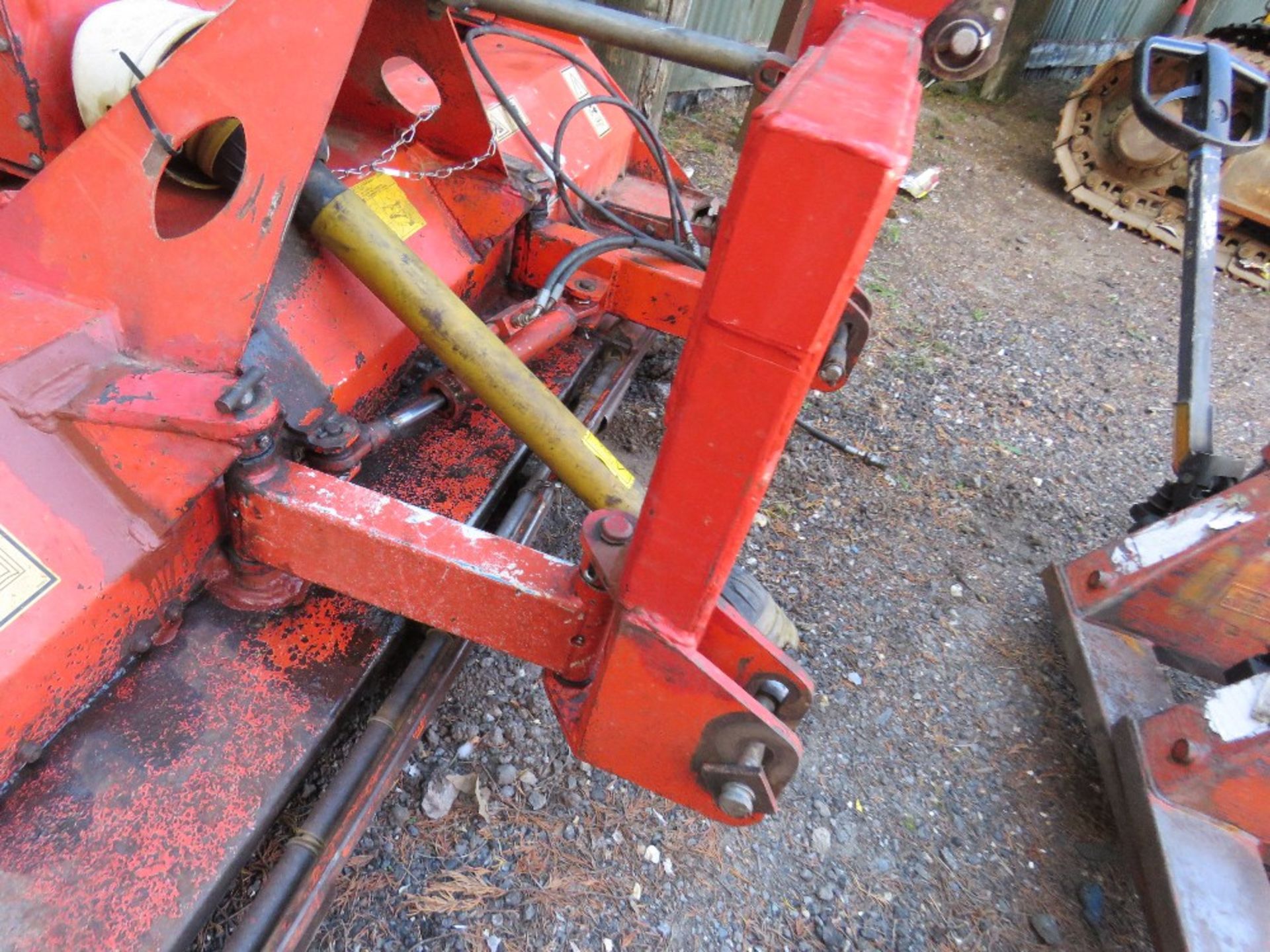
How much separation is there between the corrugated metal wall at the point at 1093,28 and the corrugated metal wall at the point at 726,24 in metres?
5.01

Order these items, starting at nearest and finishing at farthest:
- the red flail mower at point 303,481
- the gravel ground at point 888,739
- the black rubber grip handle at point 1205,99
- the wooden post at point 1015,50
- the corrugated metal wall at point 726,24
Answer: the red flail mower at point 303,481 < the gravel ground at point 888,739 < the black rubber grip handle at point 1205,99 < the corrugated metal wall at point 726,24 < the wooden post at point 1015,50

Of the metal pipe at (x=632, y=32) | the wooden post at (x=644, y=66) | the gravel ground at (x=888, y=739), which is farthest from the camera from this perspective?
the wooden post at (x=644, y=66)

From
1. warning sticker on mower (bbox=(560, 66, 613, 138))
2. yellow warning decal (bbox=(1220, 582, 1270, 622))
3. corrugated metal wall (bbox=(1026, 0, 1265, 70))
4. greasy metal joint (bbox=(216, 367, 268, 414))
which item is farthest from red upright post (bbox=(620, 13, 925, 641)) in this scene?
corrugated metal wall (bbox=(1026, 0, 1265, 70))

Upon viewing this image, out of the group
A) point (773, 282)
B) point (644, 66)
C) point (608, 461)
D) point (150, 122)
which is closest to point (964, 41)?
point (773, 282)

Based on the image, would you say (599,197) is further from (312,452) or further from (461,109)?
(312,452)

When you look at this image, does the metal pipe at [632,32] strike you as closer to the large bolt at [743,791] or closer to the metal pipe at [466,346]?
the metal pipe at [466,346]

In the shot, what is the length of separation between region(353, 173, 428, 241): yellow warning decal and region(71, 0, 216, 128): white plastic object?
0.52 meters

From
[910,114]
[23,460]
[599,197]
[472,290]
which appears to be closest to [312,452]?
[23,460]

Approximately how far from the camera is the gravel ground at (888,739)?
1816mm

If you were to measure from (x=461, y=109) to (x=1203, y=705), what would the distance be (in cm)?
240

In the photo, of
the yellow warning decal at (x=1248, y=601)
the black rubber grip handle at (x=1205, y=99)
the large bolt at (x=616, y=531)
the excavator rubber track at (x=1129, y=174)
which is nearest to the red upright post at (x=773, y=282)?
Answer: the large bolt at (x=616, y=531)

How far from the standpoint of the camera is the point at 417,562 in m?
1.38

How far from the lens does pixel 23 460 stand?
1.25 meters

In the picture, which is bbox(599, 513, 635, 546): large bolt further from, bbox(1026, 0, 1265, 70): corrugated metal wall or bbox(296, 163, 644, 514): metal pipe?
bbox(1026, 0, 1265, 70): corrugated metal wall
